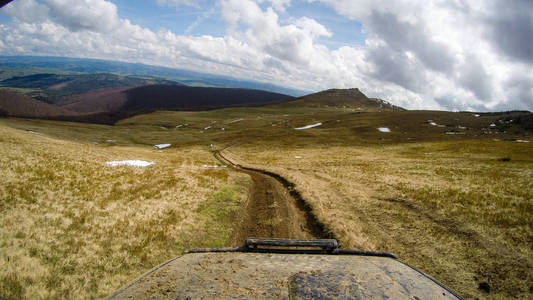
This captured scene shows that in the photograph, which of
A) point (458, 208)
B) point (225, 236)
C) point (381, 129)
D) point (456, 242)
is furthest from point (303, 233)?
point (381, 129)

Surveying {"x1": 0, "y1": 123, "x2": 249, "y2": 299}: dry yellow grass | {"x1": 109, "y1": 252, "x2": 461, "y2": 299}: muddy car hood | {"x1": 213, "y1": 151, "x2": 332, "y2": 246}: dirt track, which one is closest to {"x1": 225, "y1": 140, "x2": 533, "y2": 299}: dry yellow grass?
{"x1": 213, "y1": 151, "x2": 332, "y2": 246}: dirt track

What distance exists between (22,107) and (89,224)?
254227 mm

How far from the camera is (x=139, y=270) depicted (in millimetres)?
9352

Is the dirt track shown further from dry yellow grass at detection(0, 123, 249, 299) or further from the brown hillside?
the brown hillside

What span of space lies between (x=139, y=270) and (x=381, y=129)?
4051 inches

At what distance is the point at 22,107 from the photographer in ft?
591

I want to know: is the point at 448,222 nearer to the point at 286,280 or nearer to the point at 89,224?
the point at 286,280

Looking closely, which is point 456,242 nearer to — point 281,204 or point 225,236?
point 281,204

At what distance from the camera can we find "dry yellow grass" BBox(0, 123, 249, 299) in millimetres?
7707

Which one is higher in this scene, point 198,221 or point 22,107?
point 198,221

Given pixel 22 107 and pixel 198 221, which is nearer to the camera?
pixel 198 221

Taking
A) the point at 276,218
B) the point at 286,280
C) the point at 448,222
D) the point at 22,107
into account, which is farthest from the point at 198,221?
the point at 22,107

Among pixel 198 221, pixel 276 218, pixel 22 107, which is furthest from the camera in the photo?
pixel 22 107

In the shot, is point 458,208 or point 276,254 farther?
point 458,208
